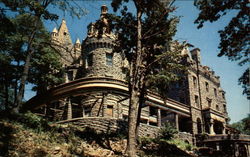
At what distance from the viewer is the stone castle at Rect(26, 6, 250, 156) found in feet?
71.4

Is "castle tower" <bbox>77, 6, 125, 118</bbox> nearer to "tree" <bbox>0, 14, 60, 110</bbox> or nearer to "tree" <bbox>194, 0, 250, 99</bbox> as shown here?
"tree" <bbox>0, 14, 60, 110</bbox>

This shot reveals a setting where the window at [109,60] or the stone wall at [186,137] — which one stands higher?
the window at [109,60]

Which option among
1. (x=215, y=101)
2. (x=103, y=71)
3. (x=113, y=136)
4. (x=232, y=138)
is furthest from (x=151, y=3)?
(x=215, y=101)

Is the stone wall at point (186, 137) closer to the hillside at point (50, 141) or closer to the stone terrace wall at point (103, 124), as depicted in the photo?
the stone terrace wall at point (103, 124)

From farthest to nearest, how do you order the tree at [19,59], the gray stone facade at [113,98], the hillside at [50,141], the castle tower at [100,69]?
the tree at [19,59] → the castle tower at [100,69] → the gray stone facade at [113,98] → the hillside at [50,141]

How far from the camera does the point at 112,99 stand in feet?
78.7

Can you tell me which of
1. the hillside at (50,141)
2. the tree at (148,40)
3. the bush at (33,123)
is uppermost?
the tree at (148,40)

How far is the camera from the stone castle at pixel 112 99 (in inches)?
857

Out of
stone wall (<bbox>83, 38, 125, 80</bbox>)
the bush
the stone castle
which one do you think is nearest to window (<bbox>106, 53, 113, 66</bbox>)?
the stone castle

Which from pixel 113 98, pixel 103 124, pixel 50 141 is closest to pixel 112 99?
pixel 113 98

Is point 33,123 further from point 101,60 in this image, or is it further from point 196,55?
point 196,55

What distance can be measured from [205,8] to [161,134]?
47.4ft

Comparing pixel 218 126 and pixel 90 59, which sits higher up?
pixel 90 59

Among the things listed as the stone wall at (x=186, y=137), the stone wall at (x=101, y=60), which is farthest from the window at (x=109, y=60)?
the stone wall at (x=186, y=137)
